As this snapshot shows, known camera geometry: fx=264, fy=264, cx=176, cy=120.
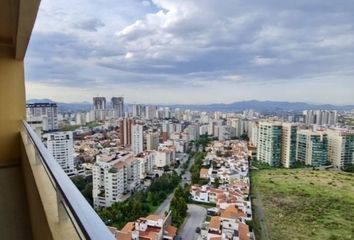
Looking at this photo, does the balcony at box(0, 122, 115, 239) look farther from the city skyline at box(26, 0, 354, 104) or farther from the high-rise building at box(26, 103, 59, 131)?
the city skyline at box(26, 0, 354, 104)

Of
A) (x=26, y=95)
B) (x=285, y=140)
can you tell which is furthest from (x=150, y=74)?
(x=26, y=95)

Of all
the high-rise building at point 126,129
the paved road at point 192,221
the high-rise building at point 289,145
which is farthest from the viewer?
the high-rise building at point 126,129

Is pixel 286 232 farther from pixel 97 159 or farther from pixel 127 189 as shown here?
pixel 97 159

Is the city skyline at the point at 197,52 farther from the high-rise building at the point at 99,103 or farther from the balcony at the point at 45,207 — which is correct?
the balcony at the point at 45,207

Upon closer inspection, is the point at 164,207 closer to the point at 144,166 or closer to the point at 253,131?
the point at 144,166

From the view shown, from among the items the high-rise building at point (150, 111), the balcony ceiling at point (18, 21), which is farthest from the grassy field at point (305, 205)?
the high-rise building at point (150, 111)

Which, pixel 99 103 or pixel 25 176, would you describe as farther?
pixel 99 103

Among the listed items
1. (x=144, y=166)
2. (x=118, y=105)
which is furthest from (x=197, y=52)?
(x=144, y=166)
